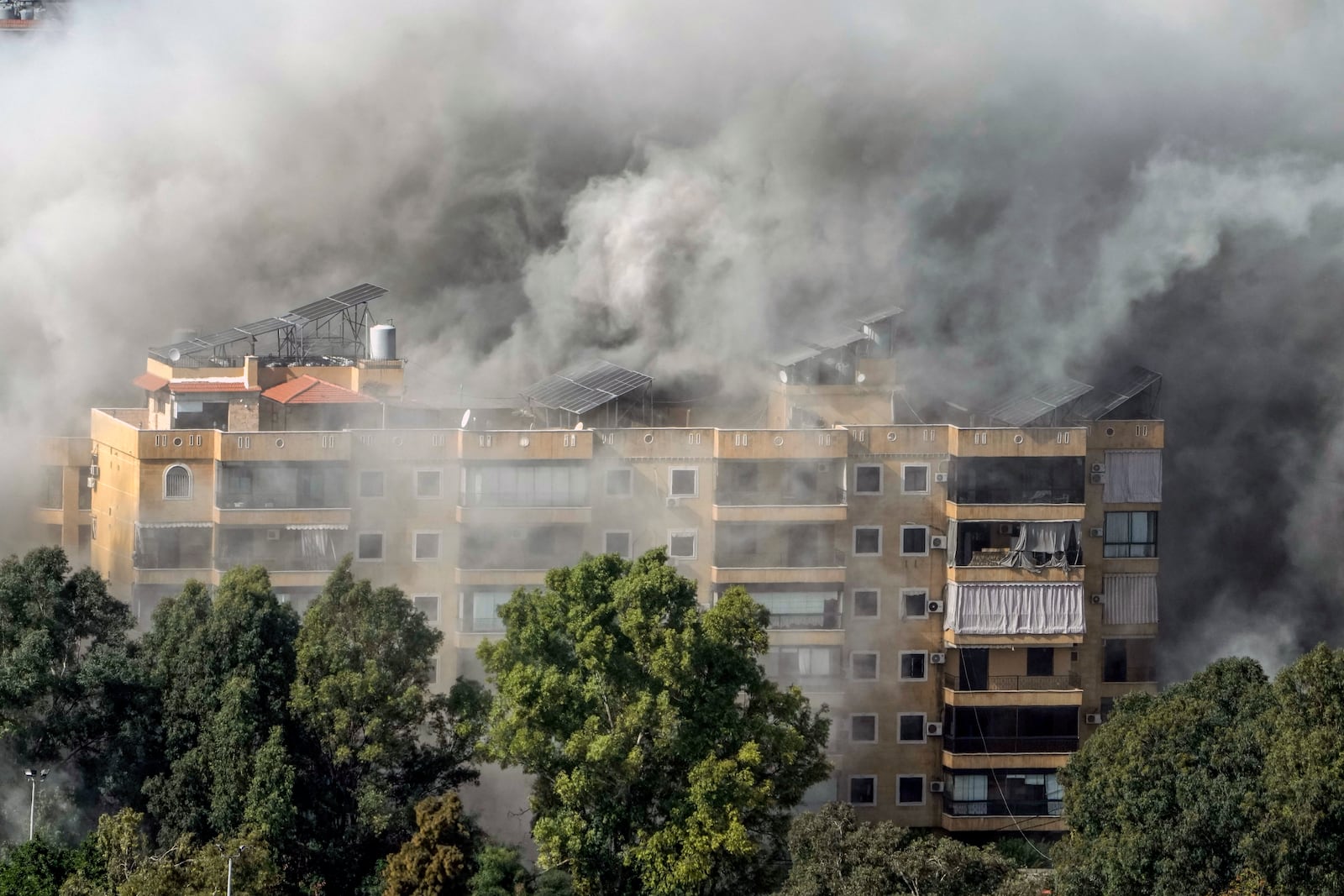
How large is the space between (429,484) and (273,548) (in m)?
3.44

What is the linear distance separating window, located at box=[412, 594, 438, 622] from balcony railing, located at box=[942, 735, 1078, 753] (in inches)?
437

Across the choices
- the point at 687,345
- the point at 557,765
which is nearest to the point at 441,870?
the point at 557,765

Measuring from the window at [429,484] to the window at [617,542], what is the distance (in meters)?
3.52

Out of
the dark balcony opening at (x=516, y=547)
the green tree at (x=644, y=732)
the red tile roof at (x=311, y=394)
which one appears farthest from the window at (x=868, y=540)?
the red tile roof at (x=311, y=394)

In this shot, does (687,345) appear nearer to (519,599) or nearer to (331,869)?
(519,599)

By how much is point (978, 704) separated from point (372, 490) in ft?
43.8

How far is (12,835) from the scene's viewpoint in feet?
140

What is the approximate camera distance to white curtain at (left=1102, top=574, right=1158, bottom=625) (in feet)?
168

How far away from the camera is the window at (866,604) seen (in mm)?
50000

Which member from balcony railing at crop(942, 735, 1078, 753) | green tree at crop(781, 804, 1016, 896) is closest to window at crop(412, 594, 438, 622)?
balcony railing at crop(942, 735, 1078, 753)

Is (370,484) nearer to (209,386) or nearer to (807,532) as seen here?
(209,386)

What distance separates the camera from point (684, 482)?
4956 cm

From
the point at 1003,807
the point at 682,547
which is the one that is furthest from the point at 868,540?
the point at 1003,807

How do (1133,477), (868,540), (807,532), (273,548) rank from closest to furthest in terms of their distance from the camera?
1. (273,548)
2. (807,532)
3. (868,540)
4. (1133,477)
